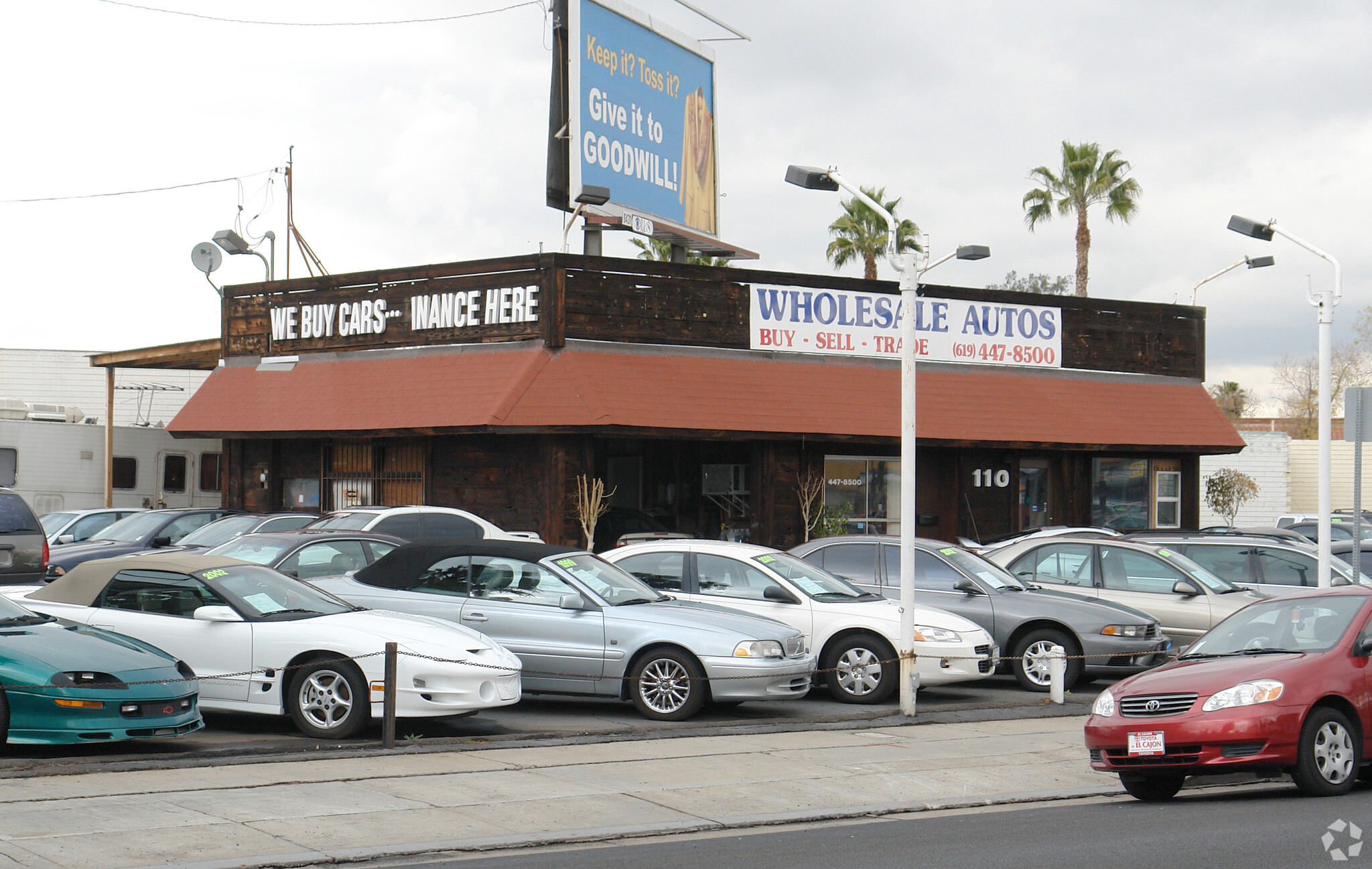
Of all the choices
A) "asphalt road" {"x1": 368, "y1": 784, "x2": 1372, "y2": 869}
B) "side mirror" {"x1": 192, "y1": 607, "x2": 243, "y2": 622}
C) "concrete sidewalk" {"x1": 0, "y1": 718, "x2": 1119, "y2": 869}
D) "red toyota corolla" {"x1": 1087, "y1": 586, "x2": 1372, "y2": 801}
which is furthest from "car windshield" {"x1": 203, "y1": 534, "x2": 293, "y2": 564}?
"red toyota corolla" {"x1": 1087, "y1": 586, "x2": 1372, "y2": 801}

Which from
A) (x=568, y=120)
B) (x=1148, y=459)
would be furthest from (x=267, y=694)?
(x=1148, y=459)

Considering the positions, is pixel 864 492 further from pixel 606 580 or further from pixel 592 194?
pixel 606 580

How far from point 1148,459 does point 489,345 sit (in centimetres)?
1393

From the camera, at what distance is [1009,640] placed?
48.6ft

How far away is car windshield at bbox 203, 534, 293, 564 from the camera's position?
14.7 meters

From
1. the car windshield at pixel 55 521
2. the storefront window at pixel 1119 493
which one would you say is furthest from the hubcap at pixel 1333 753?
the car windshield at pixel 55 521

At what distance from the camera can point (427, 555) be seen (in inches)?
516

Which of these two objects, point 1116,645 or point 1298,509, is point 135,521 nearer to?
point 1116,645

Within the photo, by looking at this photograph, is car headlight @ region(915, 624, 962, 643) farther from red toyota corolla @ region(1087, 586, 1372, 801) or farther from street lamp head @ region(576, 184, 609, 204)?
street lamp head @ region(576, 184, 609, 204)

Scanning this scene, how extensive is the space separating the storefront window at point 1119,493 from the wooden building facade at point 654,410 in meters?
0.05

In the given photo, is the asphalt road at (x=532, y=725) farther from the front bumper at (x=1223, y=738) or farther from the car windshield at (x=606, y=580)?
the front bumper at (x=1223, y=738)

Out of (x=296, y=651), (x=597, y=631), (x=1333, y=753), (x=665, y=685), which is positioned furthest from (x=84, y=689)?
(x=1333, y=753)

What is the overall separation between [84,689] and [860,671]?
7.34 meters

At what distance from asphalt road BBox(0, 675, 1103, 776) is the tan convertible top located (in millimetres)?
1390
